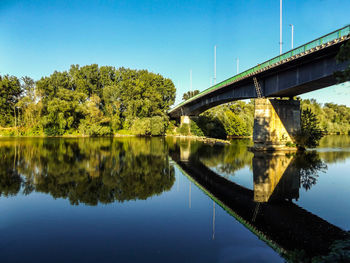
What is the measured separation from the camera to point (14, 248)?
735 cm

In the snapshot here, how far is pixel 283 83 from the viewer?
28969 millimetres

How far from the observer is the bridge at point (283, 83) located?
75.0ft

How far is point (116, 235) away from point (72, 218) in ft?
8.40

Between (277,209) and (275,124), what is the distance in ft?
77.5

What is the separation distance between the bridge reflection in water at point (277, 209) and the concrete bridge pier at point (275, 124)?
1257 cm

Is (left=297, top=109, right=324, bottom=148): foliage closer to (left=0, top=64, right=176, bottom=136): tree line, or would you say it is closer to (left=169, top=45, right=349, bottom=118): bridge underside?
(left=169, top=45, right=349, bottom=118): bridge underside

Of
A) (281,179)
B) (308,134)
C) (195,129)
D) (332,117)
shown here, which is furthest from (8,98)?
(332,117)

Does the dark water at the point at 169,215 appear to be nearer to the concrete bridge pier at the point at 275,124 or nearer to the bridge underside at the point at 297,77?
the bridge underside at the point at 297,77

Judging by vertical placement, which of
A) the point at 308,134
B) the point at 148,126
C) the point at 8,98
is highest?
the point at 8,98

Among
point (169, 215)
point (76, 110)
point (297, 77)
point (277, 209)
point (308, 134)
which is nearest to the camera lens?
point (169, 215)

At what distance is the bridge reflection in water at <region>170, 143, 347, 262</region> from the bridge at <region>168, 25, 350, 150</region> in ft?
34.3

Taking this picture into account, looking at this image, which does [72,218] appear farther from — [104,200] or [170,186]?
[170,186]

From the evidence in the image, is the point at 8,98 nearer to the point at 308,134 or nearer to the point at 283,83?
the point at 283,83

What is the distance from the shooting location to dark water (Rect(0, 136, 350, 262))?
7.29 meters
